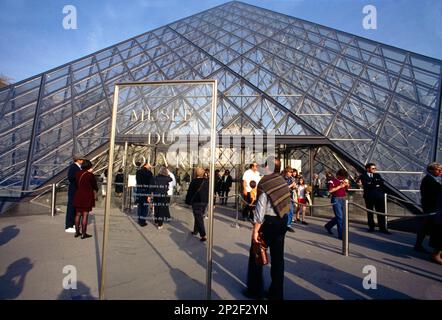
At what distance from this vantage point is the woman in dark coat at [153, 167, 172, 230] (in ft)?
9.06

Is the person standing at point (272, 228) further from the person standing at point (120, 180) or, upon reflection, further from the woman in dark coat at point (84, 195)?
the woman in dark coat at point (84, 195)

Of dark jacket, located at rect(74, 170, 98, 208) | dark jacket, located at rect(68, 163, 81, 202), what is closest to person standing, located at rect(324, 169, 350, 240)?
dark jacket, located at rect(74, 170, 98, 208)

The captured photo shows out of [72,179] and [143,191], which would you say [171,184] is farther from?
[72,179]

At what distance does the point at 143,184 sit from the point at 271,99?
25.1ft

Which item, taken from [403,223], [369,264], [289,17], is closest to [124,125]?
[369,264]

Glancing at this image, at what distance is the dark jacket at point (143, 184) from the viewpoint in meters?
2.75

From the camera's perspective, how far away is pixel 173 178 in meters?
3.14

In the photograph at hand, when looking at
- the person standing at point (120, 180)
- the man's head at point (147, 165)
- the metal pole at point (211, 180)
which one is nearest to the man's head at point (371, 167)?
the metal pole at point (211, 180)

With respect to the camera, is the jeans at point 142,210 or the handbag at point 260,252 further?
the jeans at point 142,210

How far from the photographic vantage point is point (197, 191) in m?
3.65

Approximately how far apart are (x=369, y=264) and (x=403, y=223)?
3.49 meters

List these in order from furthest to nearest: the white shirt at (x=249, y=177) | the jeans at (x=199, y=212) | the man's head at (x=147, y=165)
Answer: the white shirt at (x=249, y=177), the jeans at (x=199, y=212), the man's head at (x=147, y=165)

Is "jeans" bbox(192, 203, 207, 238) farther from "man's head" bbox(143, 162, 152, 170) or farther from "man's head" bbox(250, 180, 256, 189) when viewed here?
"man's head" bbox(250, 180, 256, 189)

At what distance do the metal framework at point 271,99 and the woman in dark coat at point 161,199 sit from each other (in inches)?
33.4
